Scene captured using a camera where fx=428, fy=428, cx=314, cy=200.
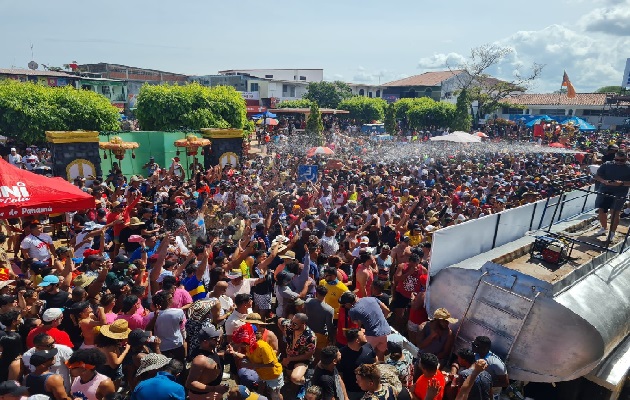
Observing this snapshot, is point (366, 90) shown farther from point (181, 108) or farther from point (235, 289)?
point (235, 289)

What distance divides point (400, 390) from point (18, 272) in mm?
5788

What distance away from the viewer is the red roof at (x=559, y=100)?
156 ft

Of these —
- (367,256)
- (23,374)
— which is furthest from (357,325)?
(23,374)

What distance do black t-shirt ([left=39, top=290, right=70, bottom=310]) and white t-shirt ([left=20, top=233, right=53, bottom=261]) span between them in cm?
218

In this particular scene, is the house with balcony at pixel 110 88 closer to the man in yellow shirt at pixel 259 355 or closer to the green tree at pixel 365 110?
the green tree at pixel 365 110

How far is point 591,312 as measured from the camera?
15.4 ft

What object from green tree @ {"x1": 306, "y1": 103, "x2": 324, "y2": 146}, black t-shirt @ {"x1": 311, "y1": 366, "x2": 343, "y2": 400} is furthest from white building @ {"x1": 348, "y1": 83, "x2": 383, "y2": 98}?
black t-shirt @ {"x1": 311, "y1": 366, "x2": 343, "y2": 400}

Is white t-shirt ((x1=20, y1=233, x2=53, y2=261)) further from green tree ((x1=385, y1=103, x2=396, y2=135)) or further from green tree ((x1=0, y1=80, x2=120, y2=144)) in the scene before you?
green tree ((x1=385, y1=103, x2=396, y2=135))

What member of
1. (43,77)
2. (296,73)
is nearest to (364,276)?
(43,77)

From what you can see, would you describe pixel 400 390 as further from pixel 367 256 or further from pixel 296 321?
pixel 367 256

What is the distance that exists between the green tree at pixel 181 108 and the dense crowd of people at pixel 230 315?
11.8 m

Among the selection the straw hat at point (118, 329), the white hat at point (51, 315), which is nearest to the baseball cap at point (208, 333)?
the straw hat at point (118, 329)

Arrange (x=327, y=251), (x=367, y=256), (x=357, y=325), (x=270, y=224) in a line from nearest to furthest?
(x=357, y=325), (x=367, y=256), (x=327, y=251), (x=270, y=224)

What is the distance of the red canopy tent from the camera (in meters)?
5.71
